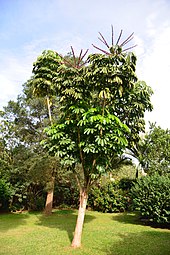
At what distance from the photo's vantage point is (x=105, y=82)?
759cm

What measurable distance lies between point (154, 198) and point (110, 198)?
5.52 m

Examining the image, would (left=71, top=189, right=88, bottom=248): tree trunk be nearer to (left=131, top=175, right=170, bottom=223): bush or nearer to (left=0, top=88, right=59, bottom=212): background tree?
(left=131, top=175, right=170, bottom=223): bush

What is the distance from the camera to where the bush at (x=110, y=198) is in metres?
16.1

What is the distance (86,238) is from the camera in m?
8.78

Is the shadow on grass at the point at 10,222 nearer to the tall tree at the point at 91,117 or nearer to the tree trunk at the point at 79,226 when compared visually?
the tree trunk at the point at 79,226

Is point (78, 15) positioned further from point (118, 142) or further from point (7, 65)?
point (7, 65)

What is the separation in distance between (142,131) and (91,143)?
890 cm

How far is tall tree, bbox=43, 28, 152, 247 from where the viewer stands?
7305mm

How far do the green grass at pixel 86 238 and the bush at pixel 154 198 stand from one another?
60 cm

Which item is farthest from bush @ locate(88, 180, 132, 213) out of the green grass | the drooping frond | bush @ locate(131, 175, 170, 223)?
the drooping frond

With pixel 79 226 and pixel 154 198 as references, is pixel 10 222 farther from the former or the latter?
pixel 154 198

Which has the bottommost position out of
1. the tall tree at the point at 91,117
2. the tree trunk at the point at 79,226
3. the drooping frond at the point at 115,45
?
the tree trunk at the point at 79,226

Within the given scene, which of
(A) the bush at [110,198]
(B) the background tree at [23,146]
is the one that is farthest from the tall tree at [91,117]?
(A) the bush at [110,198]

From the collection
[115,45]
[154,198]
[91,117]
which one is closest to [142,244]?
[154,198]
